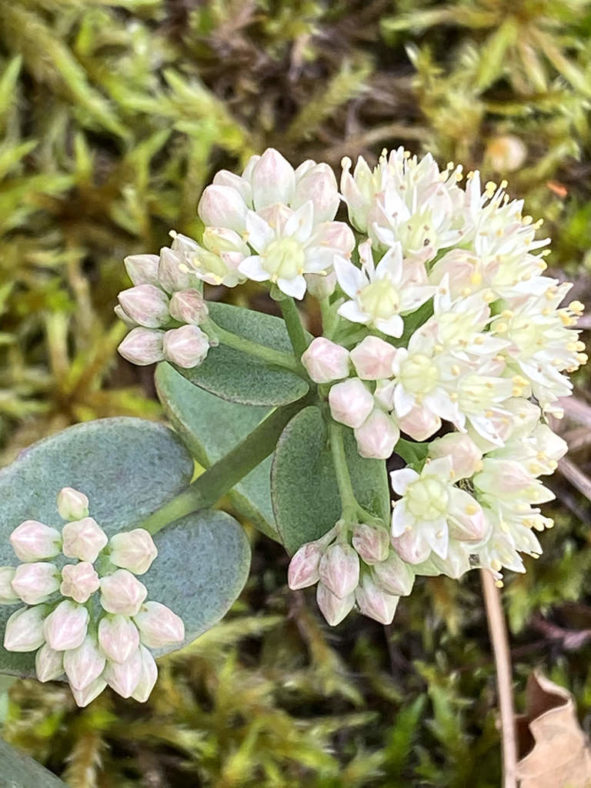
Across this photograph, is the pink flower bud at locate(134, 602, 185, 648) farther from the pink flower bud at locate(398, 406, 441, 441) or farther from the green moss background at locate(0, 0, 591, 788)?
the green moss background at locate(0, 0, 591, 788)

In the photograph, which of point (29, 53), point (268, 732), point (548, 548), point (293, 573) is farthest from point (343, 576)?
point (29, 53)

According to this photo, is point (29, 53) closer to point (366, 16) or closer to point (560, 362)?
point (366, 16)

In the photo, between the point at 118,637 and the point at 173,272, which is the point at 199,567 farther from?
the point at 173,272

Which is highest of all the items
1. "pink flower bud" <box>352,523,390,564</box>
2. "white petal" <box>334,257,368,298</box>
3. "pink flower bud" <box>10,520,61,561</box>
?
"white petal" <box>334,257,368,298</box>

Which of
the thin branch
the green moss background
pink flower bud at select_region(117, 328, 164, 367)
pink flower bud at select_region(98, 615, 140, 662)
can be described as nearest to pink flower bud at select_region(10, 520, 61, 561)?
pink flower bud at select_region(98, 615, 140, 662)

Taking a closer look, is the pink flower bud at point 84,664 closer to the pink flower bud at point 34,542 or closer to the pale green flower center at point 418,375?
the pink flower bud at point 34,542
